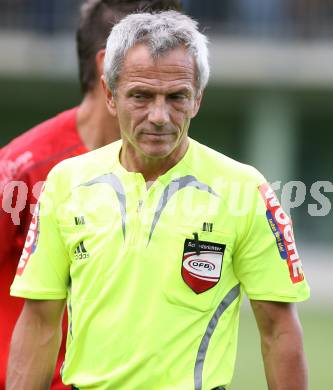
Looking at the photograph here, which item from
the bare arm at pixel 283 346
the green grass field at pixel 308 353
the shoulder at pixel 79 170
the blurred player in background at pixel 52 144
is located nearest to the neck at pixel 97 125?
the blurred player in background at pixel 52 144

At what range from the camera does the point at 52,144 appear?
4.57 metres

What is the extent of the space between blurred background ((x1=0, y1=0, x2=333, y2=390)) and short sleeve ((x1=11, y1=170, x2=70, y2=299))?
44.6ft

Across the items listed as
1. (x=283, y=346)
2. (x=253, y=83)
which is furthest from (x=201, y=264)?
(x=253, y=83)

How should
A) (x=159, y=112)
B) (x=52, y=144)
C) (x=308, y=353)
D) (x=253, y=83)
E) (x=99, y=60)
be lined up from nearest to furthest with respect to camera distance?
(x=159, y=112) → (x=52, y=144) → (x=99, y=60) → (x=308, y=353) → (x=253, y=83)

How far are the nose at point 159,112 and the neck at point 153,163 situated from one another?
0.70ft

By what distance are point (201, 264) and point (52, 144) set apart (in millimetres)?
1262

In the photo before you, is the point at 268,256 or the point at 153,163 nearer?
the point at 268,256

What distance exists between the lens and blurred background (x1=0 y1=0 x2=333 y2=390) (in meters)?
19.2

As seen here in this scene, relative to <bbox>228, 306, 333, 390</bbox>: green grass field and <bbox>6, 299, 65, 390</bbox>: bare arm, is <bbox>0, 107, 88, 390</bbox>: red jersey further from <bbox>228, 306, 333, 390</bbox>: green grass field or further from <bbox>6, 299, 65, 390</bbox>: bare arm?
<bbox>228, 306, 333, 390</bbox>: green grass field

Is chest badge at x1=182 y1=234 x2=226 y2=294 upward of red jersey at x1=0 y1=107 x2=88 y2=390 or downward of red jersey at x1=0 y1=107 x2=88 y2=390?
downward

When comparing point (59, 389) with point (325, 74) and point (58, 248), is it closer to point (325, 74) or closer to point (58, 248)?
point (58, 248)

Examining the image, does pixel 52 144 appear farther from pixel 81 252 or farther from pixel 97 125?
pixel 81 252

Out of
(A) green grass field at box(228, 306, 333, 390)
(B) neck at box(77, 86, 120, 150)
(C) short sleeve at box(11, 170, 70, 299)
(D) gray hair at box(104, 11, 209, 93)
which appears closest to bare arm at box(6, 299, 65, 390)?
(C) short sleeve at box(11, 170, 70, 299)

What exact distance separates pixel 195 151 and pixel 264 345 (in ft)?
2.25
